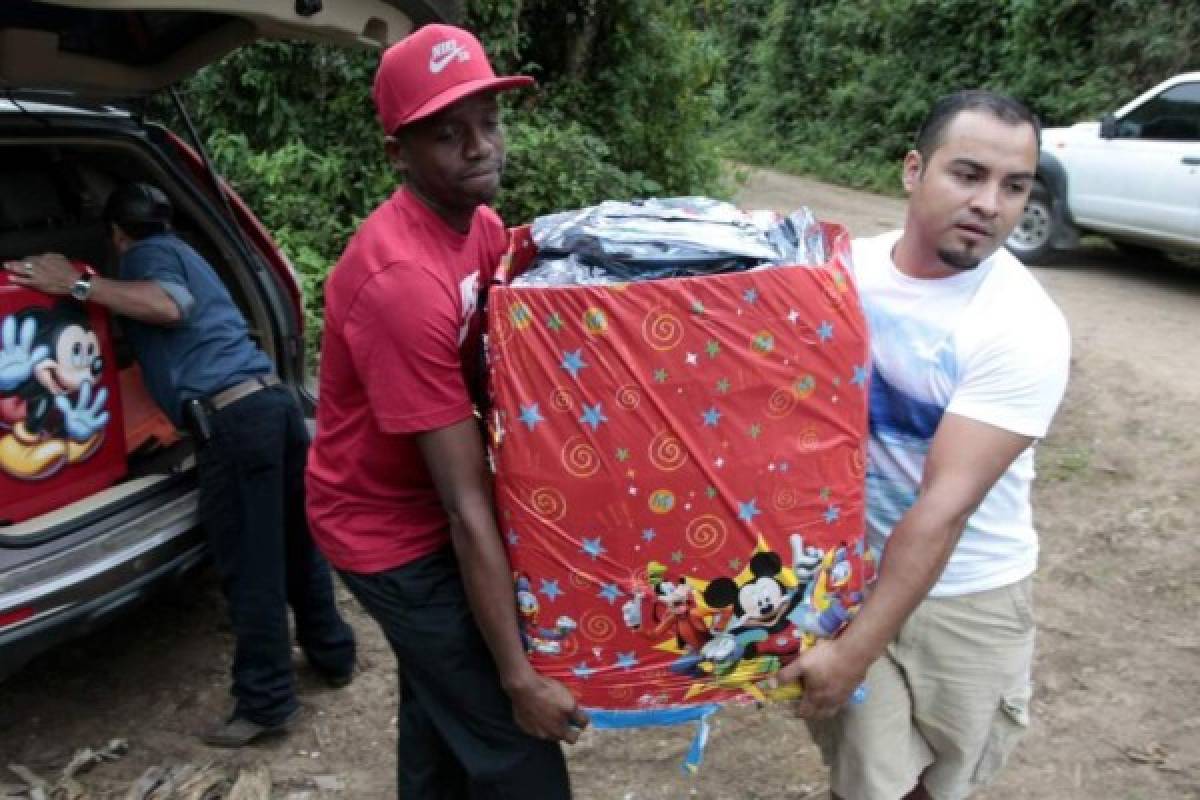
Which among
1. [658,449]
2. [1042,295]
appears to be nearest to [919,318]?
[1042,295]

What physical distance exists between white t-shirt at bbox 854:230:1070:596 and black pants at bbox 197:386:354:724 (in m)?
1.76

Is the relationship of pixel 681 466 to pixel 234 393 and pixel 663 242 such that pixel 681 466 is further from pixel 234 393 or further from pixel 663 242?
pixel 234 393

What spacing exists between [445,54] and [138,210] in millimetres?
1804

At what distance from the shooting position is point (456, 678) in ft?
6.70

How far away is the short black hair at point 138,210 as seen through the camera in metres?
3.20

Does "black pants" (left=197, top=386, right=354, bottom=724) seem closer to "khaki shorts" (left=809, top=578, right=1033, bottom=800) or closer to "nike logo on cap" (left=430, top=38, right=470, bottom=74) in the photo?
"nike logo on cap" (left=430, top=38, right=470, bottom=74)

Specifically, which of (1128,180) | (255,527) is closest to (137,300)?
(255,527)

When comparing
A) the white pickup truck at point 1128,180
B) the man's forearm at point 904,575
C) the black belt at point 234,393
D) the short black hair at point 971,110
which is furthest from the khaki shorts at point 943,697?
the white pickup truck at point 1128,180

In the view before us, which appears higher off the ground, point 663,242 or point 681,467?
point 663,242

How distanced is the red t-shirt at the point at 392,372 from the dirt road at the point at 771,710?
3.10ft

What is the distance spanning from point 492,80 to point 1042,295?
40.4 inches

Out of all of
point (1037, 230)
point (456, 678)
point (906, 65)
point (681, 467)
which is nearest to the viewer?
point (681, 467)

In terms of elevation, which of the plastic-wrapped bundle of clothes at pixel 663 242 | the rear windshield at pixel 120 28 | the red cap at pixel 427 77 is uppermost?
the rear windshield at pixel 120 28

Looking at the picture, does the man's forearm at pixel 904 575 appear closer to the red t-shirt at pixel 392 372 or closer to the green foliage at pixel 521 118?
the red t-shirt at pixel 392 372
